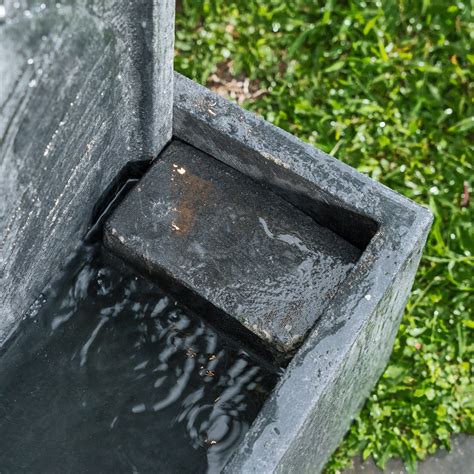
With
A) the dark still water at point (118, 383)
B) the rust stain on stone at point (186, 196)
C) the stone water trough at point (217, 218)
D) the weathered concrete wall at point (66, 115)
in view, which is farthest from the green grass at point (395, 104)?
the weathered concrete wall at point (66, 115)

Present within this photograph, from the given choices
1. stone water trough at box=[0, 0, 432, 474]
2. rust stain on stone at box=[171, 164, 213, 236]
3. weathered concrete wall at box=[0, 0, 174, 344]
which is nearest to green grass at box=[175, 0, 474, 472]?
stone water trough at box=[0, 0, 432, 474]

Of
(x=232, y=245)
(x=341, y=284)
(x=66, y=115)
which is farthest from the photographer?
(x=232, y=245)

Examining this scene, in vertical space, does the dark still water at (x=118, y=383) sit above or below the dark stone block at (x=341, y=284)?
below

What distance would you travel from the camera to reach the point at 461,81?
3873 millimetres

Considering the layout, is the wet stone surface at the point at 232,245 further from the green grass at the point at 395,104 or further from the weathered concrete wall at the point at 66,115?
the green grass at the point at 395,104

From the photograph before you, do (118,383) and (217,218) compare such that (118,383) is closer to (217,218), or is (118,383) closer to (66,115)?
(217,218)

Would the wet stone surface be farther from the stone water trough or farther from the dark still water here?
the dark still water

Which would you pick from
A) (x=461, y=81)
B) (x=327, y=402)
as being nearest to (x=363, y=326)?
(x=327, y=402)

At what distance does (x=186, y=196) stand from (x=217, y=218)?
0.12m

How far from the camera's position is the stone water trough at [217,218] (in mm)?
1988

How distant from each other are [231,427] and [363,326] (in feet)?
1.65

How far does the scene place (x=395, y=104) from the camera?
12.5ft

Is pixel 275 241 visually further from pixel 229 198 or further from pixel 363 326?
pixel 363 326

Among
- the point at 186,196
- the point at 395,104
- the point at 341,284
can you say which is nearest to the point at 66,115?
the point at 186,196
